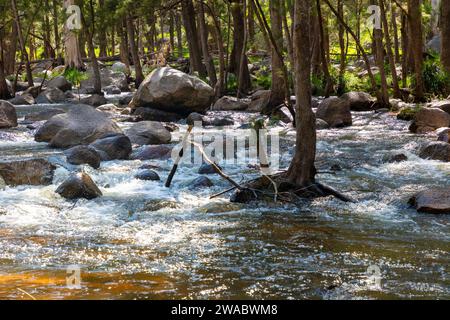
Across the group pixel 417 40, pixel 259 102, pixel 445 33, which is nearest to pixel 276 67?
pixel 259 102

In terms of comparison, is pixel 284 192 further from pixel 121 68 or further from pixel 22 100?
pixel 121 68

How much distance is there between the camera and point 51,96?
25.2 m

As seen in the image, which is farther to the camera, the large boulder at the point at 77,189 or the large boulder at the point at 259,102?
the large boulder at the point at 259,102

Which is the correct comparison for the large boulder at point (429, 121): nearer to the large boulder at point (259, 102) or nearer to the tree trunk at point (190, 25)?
the large boulder at point (259, 102)

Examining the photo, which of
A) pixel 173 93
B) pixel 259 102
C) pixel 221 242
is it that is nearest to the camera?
pixel 221 242

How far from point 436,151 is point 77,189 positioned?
20.2 ft

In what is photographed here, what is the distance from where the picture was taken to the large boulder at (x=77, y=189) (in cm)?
934

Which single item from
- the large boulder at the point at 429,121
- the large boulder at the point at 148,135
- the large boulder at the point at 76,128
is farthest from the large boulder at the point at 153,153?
the large boulder at the point at 429,121

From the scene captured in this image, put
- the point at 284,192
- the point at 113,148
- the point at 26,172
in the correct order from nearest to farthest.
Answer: the point at 284,192 < the point at 26,172 < the point at 113,148

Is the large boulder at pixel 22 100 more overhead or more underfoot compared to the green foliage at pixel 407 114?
more overhead

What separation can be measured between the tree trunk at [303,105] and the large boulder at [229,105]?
38.7ft

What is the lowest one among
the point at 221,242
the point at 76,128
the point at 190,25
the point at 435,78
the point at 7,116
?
the point at 221,242

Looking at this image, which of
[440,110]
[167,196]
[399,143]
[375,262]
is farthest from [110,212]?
[440,110]

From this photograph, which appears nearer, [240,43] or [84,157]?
[84,157]
